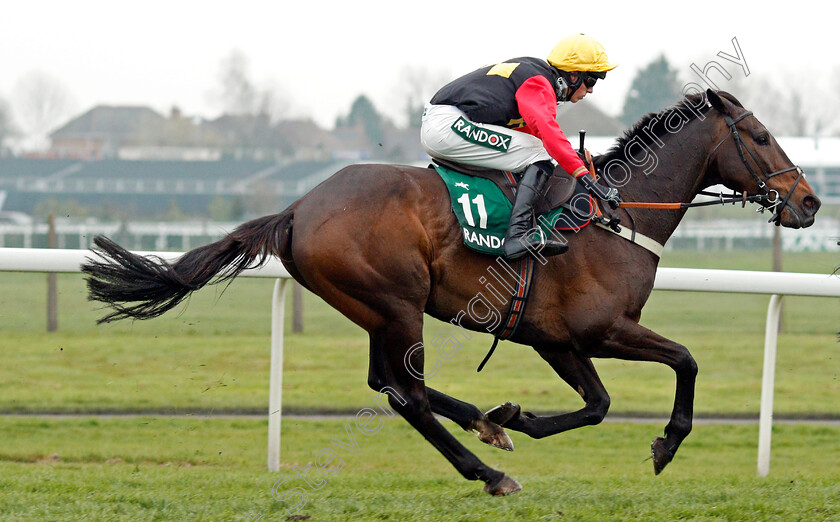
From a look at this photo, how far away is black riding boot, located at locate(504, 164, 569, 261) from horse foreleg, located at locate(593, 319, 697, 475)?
45cm

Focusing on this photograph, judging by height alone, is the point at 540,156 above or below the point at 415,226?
above

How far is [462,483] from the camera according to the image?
15.3 ft

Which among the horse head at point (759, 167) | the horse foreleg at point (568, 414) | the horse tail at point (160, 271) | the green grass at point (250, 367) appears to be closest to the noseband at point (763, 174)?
the horse head at point (759, 167)

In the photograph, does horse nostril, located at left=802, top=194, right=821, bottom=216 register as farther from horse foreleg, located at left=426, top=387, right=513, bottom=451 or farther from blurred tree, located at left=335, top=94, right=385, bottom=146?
blurred tree, located at left=335, top=94, right=385, bottom=146

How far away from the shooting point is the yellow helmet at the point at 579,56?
163 inches

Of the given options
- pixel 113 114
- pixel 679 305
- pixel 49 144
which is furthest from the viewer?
pixel 113 114

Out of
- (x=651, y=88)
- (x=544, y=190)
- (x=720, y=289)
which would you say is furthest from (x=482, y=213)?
(x=651, y=88)

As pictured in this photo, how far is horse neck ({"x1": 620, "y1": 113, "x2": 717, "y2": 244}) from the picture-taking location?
14.1 feet

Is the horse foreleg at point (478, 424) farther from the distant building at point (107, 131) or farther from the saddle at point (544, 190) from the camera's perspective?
the distant building at point (107, 131)

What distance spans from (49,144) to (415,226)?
2154 inches

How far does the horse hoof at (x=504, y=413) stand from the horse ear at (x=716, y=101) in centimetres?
164

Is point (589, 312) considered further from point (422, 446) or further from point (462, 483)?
point (422, 446)

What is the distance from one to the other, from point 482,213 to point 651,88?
46927 mm

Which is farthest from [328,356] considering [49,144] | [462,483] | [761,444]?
[49,144]
